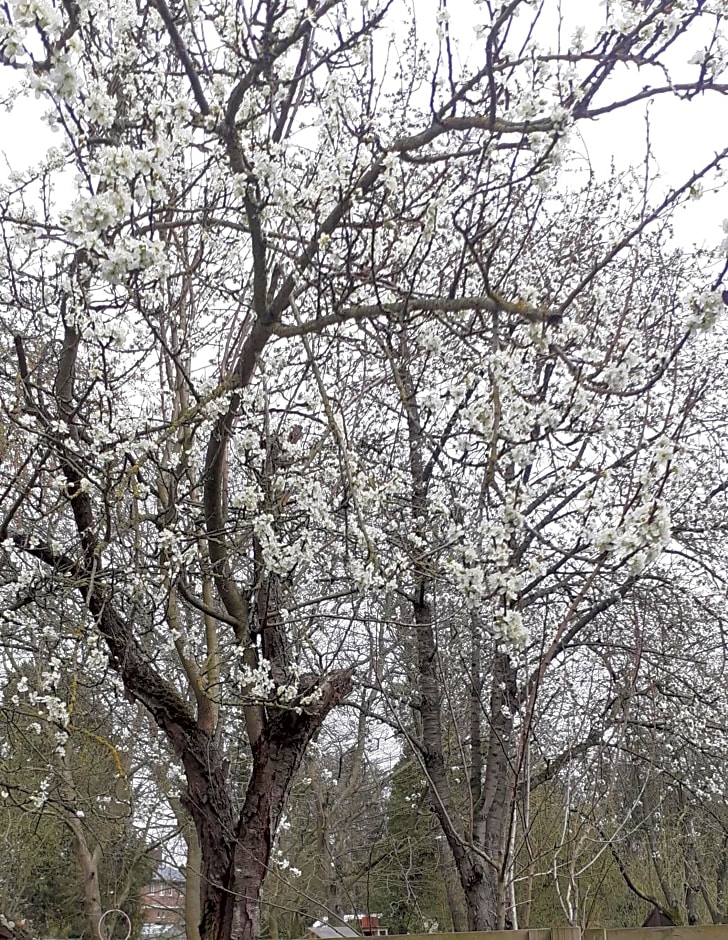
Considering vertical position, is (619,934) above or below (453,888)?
below

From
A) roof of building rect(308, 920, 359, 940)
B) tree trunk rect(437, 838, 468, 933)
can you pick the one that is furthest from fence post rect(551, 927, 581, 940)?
tree trunk rect(437, 838, 468, 933)

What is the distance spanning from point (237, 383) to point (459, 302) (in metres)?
1.35

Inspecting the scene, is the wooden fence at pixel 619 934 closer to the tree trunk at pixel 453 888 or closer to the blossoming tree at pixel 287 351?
the blossoming tree at pixel 287 351

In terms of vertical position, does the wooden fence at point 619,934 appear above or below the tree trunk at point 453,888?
below

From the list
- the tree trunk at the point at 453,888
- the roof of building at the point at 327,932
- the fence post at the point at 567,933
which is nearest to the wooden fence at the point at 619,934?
the fence post at the point at 567,933

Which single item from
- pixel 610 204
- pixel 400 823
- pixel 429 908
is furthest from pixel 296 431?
pixel 429 908

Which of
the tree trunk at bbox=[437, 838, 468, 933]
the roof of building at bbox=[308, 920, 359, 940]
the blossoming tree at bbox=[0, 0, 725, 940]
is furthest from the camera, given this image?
the tree trunk at bbox=[437, 838, 468, 933]

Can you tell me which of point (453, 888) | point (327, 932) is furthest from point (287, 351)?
point (453, 888)

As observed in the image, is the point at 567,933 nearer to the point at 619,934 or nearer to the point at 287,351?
the point at 619,934

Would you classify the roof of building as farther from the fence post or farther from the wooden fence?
the fence post

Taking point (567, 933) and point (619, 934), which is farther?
point (619, 934)

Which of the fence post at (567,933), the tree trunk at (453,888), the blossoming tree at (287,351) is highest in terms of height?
the blossoming tree at (287,351)

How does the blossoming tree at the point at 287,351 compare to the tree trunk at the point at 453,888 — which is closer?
the blossoming tree at the point at 287,351

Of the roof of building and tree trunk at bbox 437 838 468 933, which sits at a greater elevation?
tree trunk at bbox 437 838 468 933
